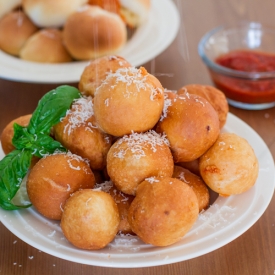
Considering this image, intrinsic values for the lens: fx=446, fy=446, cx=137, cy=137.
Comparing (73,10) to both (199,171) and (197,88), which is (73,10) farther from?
(199,171)

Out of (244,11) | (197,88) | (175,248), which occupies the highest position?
(197,88)

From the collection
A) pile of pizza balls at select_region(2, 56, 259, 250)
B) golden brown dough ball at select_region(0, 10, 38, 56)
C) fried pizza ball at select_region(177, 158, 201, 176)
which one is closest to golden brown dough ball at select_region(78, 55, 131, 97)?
pile of pizza balls at select_region(2, 56, 259, 250)

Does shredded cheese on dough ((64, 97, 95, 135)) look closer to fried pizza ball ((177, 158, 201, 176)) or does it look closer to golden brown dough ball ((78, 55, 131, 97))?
golden brown dough ball ((78, 55, 131, 97))

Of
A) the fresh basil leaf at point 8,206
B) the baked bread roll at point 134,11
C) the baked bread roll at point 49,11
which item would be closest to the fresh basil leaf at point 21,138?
the fresh basil leaf at point 8,206

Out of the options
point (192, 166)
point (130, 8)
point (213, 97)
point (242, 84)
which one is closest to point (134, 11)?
point (130, 8)

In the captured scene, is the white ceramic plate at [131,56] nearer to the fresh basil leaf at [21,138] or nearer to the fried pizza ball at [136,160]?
the fresh basil leaf at [21,138]

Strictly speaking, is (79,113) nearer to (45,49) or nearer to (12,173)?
(12,173)

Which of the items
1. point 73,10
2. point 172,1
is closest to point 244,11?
point 172,1
